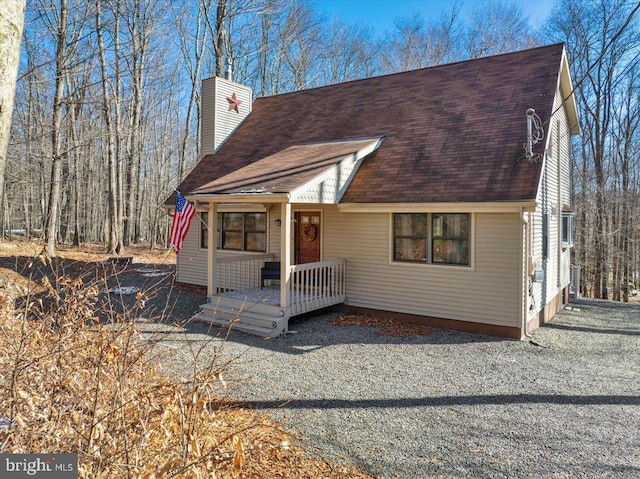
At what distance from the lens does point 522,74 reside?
412 inches

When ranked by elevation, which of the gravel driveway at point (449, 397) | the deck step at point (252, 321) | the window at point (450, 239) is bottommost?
the gravel driveway at point (449, 397)

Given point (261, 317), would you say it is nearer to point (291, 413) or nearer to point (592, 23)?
point (291, 413)

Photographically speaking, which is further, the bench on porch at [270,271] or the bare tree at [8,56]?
the bench on porch at [270,271]

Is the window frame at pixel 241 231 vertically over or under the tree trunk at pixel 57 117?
under

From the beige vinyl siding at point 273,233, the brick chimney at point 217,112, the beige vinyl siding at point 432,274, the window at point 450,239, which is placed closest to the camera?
the beige vinyl siding at point 432,274

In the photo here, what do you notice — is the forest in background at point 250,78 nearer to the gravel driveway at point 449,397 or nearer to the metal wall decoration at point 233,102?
the metal wall decoration at point 233,102

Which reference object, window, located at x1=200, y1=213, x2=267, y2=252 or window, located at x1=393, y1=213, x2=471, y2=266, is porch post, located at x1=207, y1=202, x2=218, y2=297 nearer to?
window, located at x1=200, y1=213, x2=267, y2=252

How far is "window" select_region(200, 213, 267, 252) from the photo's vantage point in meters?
11.8

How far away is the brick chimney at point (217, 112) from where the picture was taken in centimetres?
1447

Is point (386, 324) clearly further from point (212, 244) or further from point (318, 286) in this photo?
point (212, 244)

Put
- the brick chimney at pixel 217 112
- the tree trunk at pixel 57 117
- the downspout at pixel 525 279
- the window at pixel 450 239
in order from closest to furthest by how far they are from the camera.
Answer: the downspout at pixel 525 279
the window at pixel 450 239
the brick chimney at pixel 217 112
the tree trunk at pixel 57 117

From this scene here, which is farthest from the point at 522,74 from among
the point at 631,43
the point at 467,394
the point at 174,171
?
the point at 174,171

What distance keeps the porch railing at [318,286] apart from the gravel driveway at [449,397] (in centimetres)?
62

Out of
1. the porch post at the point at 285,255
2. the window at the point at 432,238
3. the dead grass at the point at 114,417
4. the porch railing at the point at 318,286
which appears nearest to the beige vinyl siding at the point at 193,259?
the porch railing at the point at 318,286
